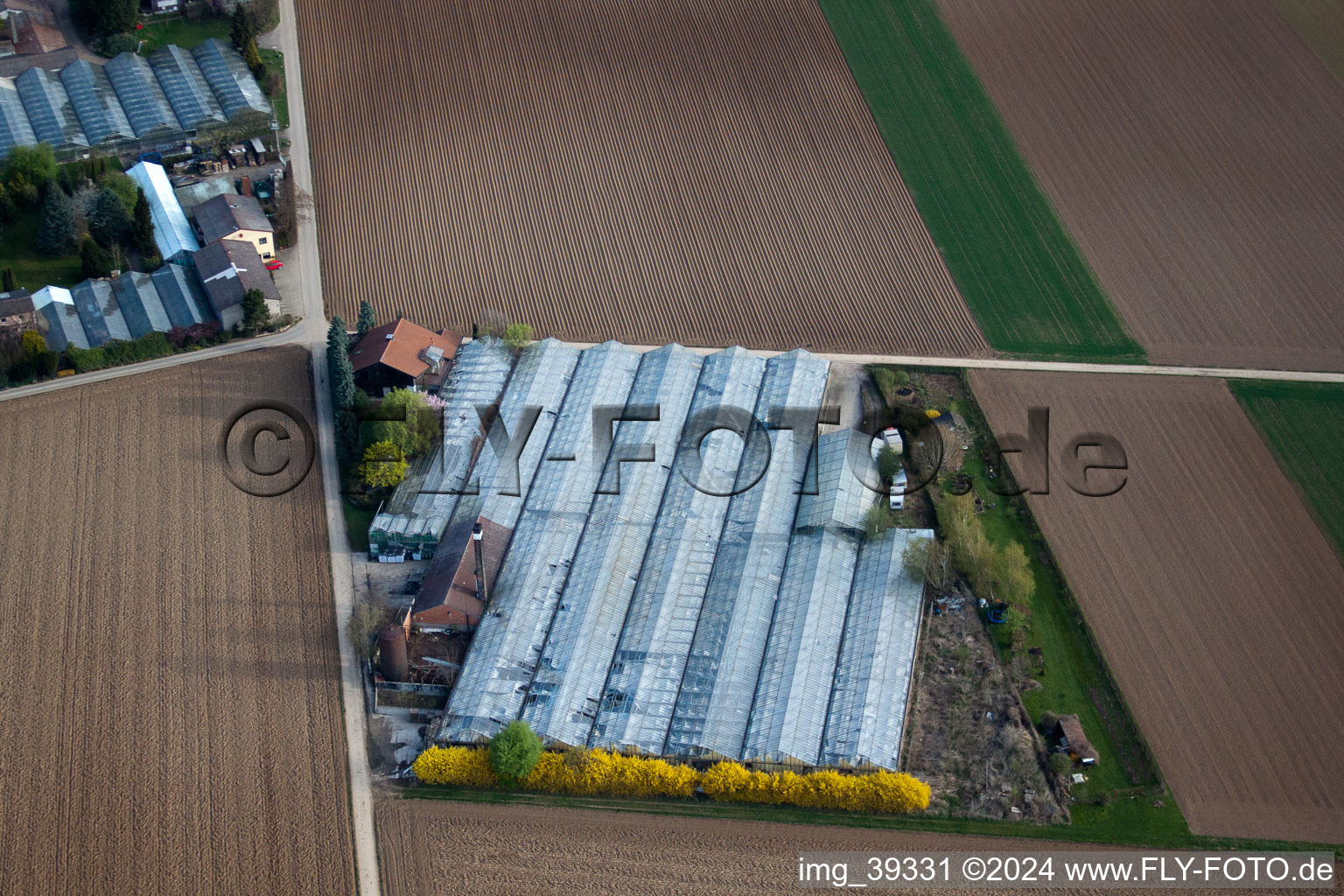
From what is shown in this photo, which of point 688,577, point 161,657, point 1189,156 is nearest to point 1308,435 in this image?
point 1189,156

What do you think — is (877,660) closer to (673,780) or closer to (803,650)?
(803,650)

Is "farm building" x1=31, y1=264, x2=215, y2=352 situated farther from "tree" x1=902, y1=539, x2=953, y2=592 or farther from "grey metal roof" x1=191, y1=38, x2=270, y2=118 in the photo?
"tree" x1=902, y1=539, x2=953, y2=592

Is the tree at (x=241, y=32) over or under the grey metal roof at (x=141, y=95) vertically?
over

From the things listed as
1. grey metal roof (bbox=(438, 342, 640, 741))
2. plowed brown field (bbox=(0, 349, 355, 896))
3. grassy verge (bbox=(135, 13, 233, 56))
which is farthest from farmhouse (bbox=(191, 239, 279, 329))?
grassy verge (bbox=(135, 13, 233, 56))

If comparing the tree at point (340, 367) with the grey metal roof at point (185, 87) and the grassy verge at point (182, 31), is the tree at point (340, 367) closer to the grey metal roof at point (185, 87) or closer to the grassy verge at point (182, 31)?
the grey metal roof at point (185, 87)

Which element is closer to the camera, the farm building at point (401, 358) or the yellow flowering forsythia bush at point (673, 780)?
the yellow flowering forsythia bush at point (673, 780)

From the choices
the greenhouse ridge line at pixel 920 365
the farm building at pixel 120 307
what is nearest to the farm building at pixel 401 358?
the greenhouse ridge line at pixel 920 365

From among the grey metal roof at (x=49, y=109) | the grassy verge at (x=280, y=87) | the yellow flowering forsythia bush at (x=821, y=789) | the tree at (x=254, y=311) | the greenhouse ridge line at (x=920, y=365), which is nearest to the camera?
the yellow flowering forsythia bush at (x=821, y=789)
